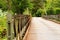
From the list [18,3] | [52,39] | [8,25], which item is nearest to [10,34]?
[8,25]

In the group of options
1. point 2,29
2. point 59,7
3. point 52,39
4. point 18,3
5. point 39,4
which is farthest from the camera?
point 39,4

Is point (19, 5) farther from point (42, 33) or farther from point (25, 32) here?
point (25, 32)

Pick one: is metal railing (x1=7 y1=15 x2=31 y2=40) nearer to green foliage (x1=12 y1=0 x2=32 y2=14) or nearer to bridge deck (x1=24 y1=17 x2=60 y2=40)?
bridge deck (x1=24 y1=17 x2=60 y2=40)

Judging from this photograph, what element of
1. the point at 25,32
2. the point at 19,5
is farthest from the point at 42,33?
the point at 19,5

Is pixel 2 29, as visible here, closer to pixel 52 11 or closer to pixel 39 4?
pixel 52 11

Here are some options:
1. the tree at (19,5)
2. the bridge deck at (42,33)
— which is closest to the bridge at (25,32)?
the bridge deck at (42,33)

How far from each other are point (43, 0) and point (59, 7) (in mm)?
45472

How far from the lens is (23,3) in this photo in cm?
2859

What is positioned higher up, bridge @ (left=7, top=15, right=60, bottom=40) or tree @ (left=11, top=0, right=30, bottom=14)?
tree @ (left=11, top=0, right=30, bottom=14)

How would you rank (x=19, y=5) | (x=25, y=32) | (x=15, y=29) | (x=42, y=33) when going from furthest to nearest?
1. (x=19, y=5)
2. (x=42, y=33)
3. (x=25, y=32)
4. (x=15, y=29)

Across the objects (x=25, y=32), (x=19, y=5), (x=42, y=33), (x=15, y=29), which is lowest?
(x=42, y=33)

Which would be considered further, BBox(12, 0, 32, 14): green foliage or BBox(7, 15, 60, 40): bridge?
BBox(12, 0, 32, 14): green foliage

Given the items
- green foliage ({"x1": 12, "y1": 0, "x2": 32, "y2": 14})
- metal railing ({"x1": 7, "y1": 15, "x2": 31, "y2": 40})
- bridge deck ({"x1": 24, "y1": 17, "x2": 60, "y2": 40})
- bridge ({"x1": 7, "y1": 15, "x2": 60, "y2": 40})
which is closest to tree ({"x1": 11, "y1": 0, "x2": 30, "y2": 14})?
green foliage ({"x1": 12, "y1": 0, "x2": 32, "y2": 14})

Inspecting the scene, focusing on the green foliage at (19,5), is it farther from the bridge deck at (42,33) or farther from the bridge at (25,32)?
the bridge at (25,32)
